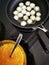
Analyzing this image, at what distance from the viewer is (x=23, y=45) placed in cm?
81

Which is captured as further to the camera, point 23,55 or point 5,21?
point 5,21

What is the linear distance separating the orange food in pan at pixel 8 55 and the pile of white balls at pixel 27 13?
13 cm

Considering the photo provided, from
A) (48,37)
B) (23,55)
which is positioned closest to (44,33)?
(48,37)

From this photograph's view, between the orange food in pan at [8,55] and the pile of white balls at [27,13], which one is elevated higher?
the pile of white balls at [27,13]

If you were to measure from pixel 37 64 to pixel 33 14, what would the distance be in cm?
22

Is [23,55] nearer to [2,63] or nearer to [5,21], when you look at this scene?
[2,63]

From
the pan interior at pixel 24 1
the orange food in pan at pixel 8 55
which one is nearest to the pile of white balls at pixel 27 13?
the pan interior at pixel 24 1

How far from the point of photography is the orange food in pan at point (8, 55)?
724 mm

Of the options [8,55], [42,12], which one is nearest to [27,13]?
[42,12]

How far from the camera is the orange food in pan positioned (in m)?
0.72

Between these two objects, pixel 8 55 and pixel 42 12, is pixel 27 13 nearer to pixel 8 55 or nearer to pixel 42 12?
pixel 42 12

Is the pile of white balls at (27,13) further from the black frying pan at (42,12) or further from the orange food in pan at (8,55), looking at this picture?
the orange food in pan at (8,55)

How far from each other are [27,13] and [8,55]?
227 millimetres

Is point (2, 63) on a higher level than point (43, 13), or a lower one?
lower
